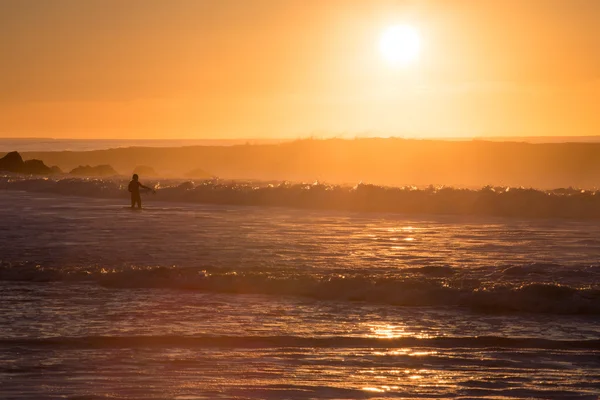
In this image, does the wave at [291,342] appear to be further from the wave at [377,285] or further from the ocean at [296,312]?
the wave at [377,285]

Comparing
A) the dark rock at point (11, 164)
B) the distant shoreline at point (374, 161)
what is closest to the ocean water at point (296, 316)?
the dark rock at point (11, 164)

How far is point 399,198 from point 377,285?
18.9 m

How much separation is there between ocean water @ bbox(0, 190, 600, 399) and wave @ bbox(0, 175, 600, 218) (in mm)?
8313

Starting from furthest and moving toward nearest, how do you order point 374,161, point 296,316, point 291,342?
point 374,161 → point 296,316 → point 291,342

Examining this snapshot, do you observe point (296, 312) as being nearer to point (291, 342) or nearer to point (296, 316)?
point (296, 316)

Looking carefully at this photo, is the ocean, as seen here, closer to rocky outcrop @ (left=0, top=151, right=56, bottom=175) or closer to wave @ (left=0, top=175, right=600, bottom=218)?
wave @ (left=0, top=175, right=600, bottom=218)

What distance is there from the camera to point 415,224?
79.3 feet

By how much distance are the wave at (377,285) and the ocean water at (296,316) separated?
31 mm

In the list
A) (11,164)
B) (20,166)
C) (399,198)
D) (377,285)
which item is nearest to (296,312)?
(377,285)

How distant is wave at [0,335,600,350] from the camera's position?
9438 millimetres

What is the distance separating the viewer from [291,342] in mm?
9555

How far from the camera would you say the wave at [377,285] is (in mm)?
11656

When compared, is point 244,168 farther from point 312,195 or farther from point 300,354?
point 300,354

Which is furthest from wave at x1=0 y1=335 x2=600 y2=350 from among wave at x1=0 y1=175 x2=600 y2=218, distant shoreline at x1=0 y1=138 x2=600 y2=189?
distant shoreline at x1=0 y1=138 x2=600 y2=189
